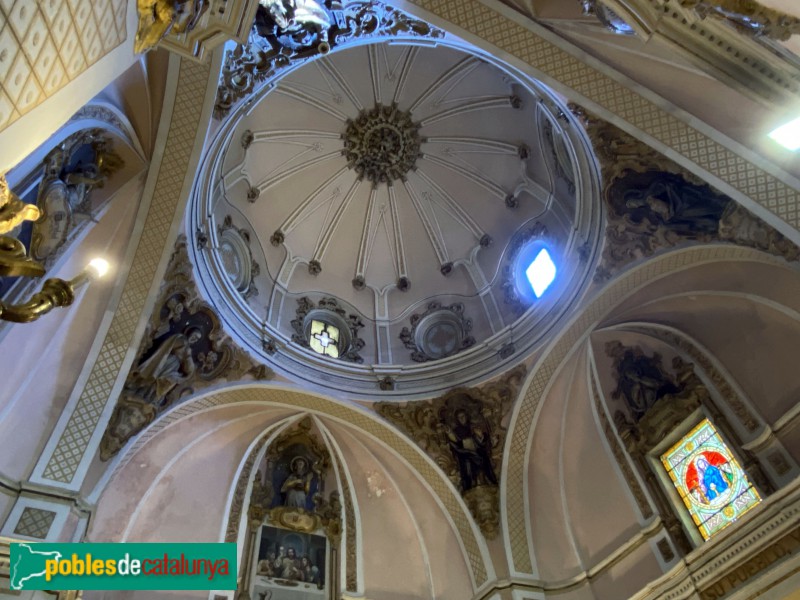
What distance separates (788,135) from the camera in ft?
25.0

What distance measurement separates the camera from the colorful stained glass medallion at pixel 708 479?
388 inches

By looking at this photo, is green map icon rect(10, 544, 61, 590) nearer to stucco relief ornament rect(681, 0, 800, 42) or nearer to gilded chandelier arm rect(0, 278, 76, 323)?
gilded chandelier arm rect(0, 278, 76, 323)

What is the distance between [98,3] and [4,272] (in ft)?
6.16

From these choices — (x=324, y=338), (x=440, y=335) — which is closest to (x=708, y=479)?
(x=440, y=335)

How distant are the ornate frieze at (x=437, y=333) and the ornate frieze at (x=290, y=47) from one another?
7209mm

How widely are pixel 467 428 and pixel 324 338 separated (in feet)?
13.5

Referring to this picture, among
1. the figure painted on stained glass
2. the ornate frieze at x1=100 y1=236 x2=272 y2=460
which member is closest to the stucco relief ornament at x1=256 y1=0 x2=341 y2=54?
the ornate frieze at x1=100 y1=236 x2=272 y2=460

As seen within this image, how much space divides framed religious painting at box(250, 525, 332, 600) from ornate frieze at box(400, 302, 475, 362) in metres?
4.76

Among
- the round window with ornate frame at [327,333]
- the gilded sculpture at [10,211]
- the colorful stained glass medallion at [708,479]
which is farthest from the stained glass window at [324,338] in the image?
the gilded sculpture at [10,211]

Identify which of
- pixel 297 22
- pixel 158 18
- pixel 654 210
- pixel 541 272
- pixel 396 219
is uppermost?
pixel 396 219

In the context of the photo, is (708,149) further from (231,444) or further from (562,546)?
(231,444)

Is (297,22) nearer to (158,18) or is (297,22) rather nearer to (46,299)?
(158,18)

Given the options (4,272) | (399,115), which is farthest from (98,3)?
(399,115)

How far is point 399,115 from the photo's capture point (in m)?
16.7
